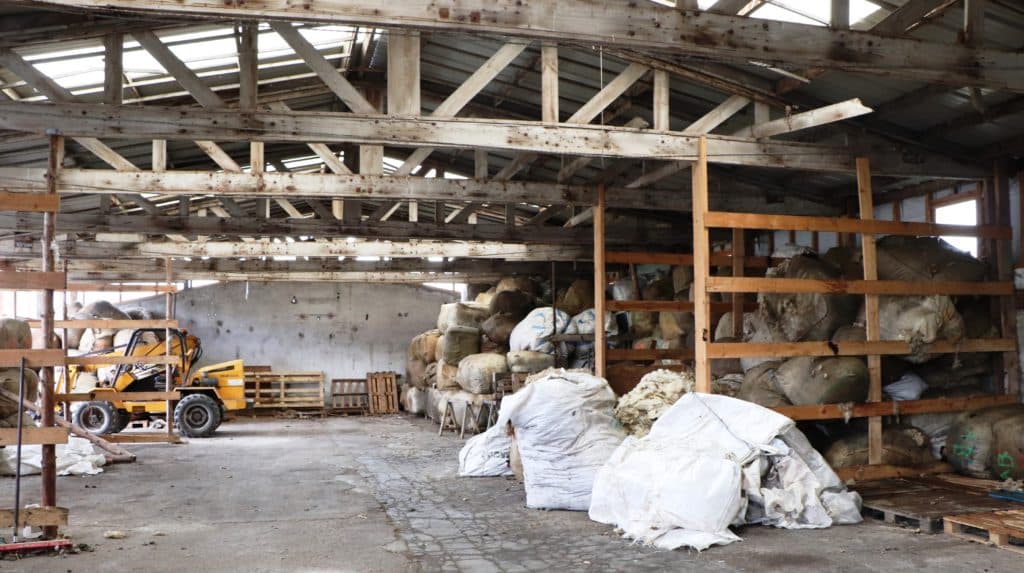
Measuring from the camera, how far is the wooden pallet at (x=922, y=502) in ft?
21.1

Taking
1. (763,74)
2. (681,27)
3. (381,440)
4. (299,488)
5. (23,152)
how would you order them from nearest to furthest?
(681,27), (763,74), (299,488), (23,152), (381,440)

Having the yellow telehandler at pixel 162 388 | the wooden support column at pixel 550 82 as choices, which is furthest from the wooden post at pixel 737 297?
the yellow telehandler at pixel 162 388

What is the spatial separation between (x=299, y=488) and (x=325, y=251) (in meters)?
6.05

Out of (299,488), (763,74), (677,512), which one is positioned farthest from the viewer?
(299,488)

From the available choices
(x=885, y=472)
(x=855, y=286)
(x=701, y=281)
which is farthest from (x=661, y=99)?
(x=885, y=472)

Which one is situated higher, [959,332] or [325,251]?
[325,251]

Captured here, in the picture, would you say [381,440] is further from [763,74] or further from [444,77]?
[763,74]

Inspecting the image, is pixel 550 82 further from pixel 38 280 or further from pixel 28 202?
pixel 38 280

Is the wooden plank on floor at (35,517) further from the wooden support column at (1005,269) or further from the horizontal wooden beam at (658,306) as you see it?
the wooden support column at (1005,269)

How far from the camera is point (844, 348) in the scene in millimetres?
8031

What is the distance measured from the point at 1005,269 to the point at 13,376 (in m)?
12.3

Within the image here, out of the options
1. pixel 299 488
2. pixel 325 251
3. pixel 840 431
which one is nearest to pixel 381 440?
pixel 325 251

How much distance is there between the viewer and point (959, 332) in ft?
27.8

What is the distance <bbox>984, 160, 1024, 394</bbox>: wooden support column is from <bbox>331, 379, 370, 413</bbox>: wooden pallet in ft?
50.7
